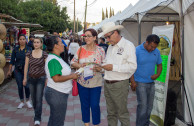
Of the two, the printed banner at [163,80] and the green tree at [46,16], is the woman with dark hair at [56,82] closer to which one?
the printed banner at [163,80]

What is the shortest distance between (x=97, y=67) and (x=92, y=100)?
72 cm

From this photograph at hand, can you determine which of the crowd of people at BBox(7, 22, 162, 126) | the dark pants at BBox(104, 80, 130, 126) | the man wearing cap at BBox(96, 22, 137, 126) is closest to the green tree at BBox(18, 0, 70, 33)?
the crowd of people at BBox(7, 22, 162, 126)

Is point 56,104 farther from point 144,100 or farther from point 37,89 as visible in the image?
point 144,100

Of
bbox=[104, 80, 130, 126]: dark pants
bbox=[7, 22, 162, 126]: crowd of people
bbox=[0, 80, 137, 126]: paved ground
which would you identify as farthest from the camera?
bbox=[0, 80, 137, 126]: paved ground

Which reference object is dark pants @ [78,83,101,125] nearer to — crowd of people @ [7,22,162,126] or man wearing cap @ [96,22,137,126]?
crowd of people @ [7,22,162,126]

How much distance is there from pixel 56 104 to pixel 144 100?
1.70 m

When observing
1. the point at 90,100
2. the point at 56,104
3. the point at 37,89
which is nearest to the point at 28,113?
the point at 37,89

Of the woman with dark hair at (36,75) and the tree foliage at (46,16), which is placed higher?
the tree foliage at (46,16)

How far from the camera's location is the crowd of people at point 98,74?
2.76m

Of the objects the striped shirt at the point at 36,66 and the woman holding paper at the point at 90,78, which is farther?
the striped shirt at the point at 36,66

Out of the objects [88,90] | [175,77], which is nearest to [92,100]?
[88,90]

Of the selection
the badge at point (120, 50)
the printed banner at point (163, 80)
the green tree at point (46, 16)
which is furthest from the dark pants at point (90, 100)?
the green tree at point (46, 16)

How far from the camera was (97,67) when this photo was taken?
3242 millimetres

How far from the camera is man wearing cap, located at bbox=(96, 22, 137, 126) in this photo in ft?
10.0
